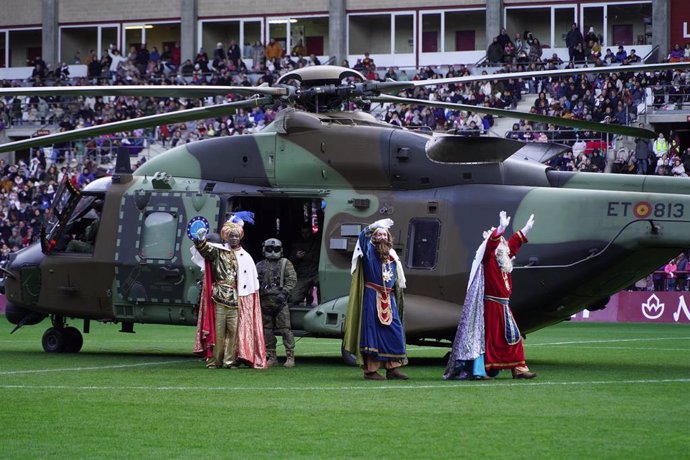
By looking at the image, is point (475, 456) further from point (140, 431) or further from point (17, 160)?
point (17, 160)

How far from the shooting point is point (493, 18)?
49.4 metres

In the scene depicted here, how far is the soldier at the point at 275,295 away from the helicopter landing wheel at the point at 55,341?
458 centimetres

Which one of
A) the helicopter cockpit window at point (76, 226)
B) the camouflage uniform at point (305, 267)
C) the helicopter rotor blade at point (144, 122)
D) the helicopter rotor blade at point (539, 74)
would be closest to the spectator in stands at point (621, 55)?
the camouflage uniform at point (305, 267)

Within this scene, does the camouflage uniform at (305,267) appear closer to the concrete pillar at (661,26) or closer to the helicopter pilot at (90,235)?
the helicopter pilot at (90,235)

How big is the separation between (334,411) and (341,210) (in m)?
7.24

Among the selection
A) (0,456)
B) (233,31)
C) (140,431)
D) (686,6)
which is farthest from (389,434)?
(233,31)

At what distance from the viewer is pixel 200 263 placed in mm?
19516

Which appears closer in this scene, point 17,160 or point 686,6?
point 686,6

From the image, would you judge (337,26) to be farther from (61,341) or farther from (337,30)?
(61,341)

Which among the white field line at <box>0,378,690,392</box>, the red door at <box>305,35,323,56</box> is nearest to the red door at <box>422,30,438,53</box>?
the red door at <box>305,35,323,56</box>

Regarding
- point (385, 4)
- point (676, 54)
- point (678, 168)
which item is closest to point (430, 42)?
point (385, 4)

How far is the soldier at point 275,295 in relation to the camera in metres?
19.0

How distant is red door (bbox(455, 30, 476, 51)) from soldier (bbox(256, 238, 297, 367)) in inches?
1334

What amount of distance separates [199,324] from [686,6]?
32.8 meters
